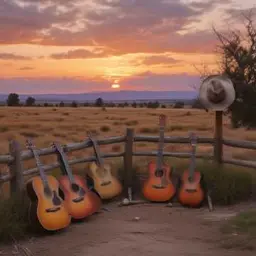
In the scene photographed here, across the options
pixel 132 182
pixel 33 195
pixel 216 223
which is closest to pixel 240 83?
pixel 132 182

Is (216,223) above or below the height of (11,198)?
below

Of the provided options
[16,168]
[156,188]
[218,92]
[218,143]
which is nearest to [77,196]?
[16,168]

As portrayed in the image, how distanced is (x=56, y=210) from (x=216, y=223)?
222cm

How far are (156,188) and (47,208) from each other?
2.61 m

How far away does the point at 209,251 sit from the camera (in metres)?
5.57

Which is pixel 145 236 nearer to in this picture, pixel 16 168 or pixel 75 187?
pixel 75 187

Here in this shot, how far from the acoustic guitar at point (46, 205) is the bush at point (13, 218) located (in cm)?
12

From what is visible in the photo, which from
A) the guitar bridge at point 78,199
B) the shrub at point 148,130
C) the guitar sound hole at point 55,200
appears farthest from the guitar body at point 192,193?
the shrub at point 148,130

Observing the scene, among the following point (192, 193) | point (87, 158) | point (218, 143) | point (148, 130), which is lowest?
point (148, 130)

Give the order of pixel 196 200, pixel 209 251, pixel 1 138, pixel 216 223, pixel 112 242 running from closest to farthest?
pixel 209 251 < pixel 112 242 < pixel 216 223 < pixel 196 200 < pixel 1 138

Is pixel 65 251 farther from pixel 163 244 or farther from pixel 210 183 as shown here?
pixel 210 183

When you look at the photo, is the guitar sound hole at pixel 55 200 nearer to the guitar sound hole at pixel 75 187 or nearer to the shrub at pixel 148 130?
the guitar sound hole at pixel 75 187

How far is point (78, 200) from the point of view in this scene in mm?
7051

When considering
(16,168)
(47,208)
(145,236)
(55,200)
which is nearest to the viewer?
(145,236)
